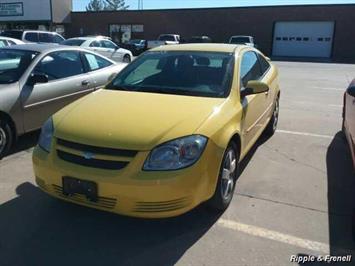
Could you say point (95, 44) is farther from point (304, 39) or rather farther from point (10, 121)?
point (304, 39)

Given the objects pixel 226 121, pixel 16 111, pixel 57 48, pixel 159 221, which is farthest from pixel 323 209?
pixel 57 48

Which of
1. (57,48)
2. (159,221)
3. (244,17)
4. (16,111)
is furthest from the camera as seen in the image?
(244,17)

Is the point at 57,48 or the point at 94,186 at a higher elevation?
the point at 57,48

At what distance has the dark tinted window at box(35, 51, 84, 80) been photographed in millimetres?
6012

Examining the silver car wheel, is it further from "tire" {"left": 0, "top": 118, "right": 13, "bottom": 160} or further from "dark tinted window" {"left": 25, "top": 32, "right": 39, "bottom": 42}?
"dark tinted window" {"left": 25, "top": 32, "right": 39, "bottom": 42}

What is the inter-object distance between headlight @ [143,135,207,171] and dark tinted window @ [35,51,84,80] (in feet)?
11.3

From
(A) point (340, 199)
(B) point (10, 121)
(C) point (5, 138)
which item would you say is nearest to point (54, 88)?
(B) point (10, 121)

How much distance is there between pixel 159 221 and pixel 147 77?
1811mm

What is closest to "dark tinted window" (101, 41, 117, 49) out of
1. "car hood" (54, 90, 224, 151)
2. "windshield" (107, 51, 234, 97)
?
"windshield" (107, 51, 234, 97)

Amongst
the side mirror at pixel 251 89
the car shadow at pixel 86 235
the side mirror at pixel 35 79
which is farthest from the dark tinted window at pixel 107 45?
the car shadow at pixel 86 235

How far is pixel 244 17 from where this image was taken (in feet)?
123

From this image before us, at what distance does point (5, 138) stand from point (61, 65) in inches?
63.4

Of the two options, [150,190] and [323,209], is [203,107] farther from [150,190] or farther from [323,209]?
[323,209]

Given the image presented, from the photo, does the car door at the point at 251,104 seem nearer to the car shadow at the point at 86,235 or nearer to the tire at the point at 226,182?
the tire at the point at 226,182
